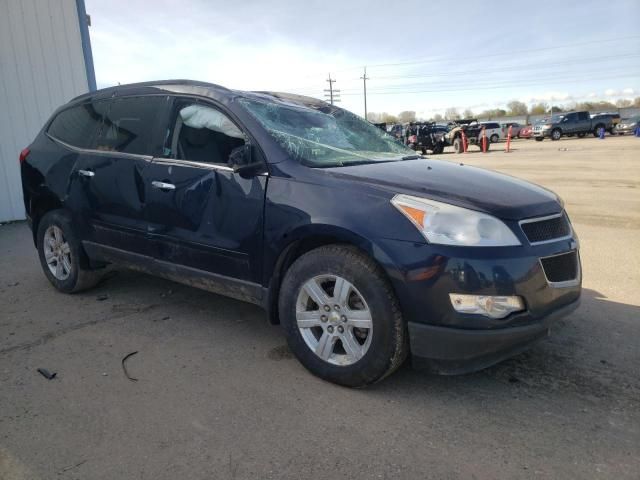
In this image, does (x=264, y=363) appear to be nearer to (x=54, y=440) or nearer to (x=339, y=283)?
(x=339, y=283)

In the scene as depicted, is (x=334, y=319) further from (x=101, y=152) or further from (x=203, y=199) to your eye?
(x=101, y=152)

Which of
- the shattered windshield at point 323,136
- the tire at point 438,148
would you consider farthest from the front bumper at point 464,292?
the tire at point 438,148

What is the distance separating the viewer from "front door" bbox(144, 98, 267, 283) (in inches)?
130

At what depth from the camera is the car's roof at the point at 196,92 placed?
3.64m

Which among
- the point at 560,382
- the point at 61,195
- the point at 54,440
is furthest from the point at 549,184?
the point at 54,440

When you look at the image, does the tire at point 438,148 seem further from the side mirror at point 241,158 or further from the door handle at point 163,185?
the side mirror at point 241,158

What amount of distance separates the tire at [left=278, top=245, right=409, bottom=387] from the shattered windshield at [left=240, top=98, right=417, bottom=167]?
69 centimetres

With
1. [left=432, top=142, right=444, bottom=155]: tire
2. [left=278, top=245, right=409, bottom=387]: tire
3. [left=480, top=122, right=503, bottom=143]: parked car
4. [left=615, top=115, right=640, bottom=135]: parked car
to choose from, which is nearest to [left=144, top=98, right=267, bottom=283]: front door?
[left=278, top=245, right=409, bottom=387]: tire

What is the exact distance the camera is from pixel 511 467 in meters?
2.25

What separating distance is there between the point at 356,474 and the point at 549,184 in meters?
11.1

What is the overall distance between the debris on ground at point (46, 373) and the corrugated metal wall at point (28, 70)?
7.04m

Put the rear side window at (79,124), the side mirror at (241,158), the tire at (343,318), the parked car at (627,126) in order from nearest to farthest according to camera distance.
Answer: the tire at (343,318) < the side mirror at (241,158) < the rear side window at (79,124) < the parked car at (627,126)

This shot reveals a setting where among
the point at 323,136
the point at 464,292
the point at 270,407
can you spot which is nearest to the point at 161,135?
the point at 323,136

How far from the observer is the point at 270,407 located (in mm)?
2779
